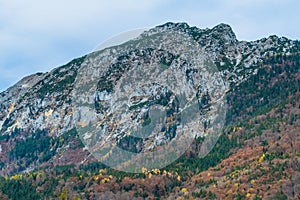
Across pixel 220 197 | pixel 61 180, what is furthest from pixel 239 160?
pixel 61 180

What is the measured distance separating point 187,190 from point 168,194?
828 cm

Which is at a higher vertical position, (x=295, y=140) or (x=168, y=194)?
(x=295, y=140)

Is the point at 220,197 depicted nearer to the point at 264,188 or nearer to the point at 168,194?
the point at 264,188

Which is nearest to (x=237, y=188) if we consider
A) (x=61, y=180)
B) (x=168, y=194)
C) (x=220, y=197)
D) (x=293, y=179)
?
(x=220, y=197)

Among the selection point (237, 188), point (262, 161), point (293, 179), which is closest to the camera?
point (293, 179)

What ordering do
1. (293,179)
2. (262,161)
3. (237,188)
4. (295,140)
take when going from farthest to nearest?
1. (295,140)
2. (262,161)
3. (237,188)
4. (293,179)

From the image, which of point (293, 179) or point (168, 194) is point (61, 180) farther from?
point (293, 179)

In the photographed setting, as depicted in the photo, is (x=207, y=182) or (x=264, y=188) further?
(x=207, y=182)

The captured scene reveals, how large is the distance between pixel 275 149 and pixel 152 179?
45981 mm

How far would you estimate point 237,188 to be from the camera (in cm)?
15962

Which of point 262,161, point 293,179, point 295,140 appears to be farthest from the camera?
point 295,140

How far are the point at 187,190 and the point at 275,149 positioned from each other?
35323 mm

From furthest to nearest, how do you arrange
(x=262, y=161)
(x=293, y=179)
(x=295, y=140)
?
1. (x=295, y=140)
2. (x=262, y=161)
3. (x=293, y=179)

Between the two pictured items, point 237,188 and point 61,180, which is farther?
point 61,180
